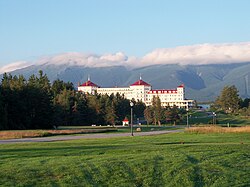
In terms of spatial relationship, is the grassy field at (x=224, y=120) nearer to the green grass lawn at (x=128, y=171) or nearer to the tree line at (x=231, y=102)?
the tree line at (x=231, y=102)

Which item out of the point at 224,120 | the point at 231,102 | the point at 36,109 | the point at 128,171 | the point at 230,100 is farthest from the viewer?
the point at 231,102

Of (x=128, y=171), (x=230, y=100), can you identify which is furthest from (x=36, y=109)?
(x=230, y=100)

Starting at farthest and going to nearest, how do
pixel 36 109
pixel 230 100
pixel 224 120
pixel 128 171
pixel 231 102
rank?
pixel 231 102
pixel 230 100
pixel 224 120
pixel 36 109
pixel 128 171

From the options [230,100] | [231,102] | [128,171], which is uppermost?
[230,100]

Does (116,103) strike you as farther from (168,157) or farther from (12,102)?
(168,157)

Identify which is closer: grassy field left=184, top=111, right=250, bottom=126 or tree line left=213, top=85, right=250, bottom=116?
grassy field left=184, top=111, right=250, bottom=126

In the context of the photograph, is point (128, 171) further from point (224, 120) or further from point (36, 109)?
point (224, 120)

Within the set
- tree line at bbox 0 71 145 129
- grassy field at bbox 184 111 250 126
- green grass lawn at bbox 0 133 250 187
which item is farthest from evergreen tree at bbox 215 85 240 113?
green grass lawn at bbox 0 133 250 187

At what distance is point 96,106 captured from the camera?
354 ft

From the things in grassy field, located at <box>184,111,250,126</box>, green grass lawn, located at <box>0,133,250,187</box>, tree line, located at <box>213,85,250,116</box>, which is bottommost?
green grass lawn, located at <box>0,133,250,187</box>

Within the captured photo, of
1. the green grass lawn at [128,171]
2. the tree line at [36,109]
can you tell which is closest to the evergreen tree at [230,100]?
the tree line at [36,109]

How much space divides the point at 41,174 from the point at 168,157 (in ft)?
18.9

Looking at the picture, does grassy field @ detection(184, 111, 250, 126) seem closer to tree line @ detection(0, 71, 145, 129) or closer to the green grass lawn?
tree line @ detection(0, 71, 145, 129)

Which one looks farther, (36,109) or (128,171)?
(36,109)
